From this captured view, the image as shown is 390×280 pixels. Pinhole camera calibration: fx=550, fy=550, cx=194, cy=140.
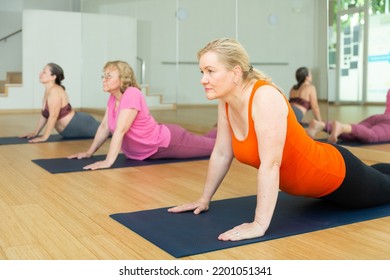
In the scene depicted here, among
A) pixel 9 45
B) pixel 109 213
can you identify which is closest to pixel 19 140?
pixel 109 213

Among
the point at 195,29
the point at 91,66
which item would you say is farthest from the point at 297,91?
the point at 91,66

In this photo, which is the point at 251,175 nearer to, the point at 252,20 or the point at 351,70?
the point at 351,70

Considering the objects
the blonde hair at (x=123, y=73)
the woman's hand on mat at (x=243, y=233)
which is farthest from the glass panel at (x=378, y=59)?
the woman's hand on mat at (x=243, y=233)

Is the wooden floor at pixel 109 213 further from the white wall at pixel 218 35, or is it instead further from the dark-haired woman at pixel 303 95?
the white wall at pixel 218 35

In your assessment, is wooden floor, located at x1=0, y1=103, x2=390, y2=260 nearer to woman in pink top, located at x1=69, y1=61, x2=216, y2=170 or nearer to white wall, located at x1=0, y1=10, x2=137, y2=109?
woman in pink top, located at x1=69, y1=61, x2=216, y2=170

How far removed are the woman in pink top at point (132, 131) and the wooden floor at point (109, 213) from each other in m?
0.19

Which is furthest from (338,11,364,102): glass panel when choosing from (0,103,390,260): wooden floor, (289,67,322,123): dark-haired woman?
(289,67,322,123): dark-haired woman

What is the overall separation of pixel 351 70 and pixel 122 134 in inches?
71.1

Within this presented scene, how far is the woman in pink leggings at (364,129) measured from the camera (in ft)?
13.5

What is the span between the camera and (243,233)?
202 cm

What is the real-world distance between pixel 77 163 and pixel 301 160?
81.9 inches

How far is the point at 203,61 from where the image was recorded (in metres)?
→ 1.99

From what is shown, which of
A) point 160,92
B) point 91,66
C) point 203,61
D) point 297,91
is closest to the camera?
point 203,61

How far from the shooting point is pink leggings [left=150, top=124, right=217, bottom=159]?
403cm
